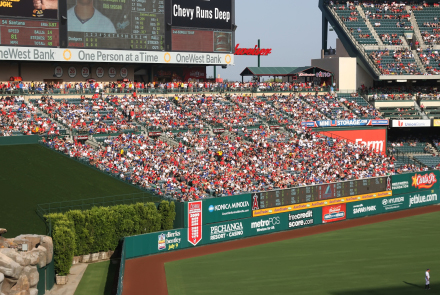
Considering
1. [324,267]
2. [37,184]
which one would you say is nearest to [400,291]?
[324,267]

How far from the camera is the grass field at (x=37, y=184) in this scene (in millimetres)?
26953

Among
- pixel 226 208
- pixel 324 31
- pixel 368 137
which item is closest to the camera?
pixel 226 208

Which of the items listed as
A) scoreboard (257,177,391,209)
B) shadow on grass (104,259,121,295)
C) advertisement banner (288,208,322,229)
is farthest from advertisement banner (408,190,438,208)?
shadow on grass (104,259,121,295)

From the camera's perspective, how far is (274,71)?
5731 centimetres

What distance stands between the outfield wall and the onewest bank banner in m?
15.1

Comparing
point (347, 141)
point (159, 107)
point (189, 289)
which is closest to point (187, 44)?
point (159, 107)

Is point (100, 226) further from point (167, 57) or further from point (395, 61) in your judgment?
point (395, 61)

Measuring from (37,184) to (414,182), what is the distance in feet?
84.3

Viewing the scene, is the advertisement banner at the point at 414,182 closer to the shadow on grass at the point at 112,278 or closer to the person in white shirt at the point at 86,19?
the shadow on grass at the point at 112,278

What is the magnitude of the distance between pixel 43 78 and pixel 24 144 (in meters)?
10.6

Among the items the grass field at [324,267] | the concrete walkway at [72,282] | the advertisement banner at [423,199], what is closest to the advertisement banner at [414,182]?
the advertisement banner at [423,199]

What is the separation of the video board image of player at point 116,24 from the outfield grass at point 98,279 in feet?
58.3

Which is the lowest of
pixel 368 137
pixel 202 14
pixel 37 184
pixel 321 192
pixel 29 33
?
pixel 321 192

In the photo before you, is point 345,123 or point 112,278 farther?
point 345,123
